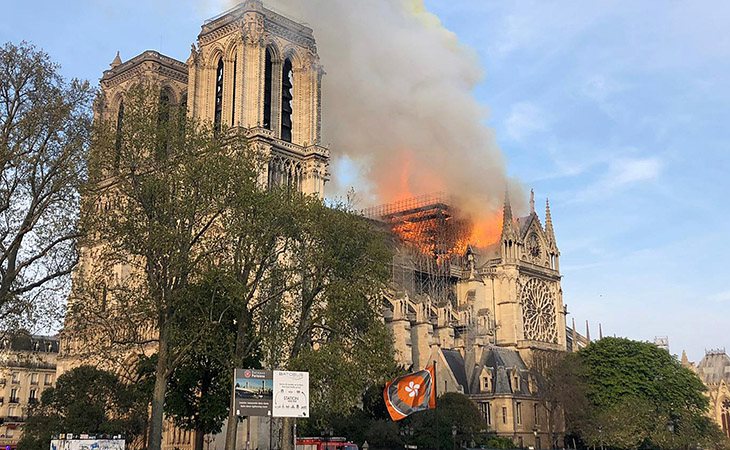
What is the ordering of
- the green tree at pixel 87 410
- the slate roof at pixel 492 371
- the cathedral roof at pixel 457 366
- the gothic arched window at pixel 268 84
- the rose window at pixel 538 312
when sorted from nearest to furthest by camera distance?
1. the green tree at pixel 87 410
2. the gothic arched window at pixel 268 84
3. the slate roof at pixel 492 371
4. the cathedral roof at pixel 457 366
5. the rose window at pixel 538 312

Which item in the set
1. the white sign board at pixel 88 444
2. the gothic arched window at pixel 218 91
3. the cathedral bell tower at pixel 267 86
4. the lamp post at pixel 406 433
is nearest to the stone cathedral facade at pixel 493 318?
the lamp post at pixel 406 433

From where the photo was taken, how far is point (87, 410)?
2234 inches

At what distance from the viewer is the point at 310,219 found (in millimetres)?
43781

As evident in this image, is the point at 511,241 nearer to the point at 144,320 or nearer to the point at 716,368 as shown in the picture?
the point at 716,368

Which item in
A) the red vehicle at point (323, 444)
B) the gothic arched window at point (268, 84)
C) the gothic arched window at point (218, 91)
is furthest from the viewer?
the gothic arched window at point (218, 91)

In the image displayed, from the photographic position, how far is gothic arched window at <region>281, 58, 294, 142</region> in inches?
3167

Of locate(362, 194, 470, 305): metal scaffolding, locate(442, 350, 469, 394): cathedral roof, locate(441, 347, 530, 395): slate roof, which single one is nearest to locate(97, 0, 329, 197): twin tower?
locate(362, 194, 470, 305): metal scaffolding

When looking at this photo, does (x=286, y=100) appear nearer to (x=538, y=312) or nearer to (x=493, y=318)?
(x=493, y=318)

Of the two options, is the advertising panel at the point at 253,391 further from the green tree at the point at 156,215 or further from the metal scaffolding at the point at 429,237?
the metal scaffolding at the point at 429,237

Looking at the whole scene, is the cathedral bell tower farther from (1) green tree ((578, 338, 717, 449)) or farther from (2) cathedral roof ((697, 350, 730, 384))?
(2) cathedral roof ((697, 350, 730, 384))

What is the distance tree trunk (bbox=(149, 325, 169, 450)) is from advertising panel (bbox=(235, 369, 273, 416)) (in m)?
4.04

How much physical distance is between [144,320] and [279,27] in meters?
47.5

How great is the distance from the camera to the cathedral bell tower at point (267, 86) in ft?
246

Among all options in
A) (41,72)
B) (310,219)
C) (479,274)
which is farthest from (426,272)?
(41,72)
